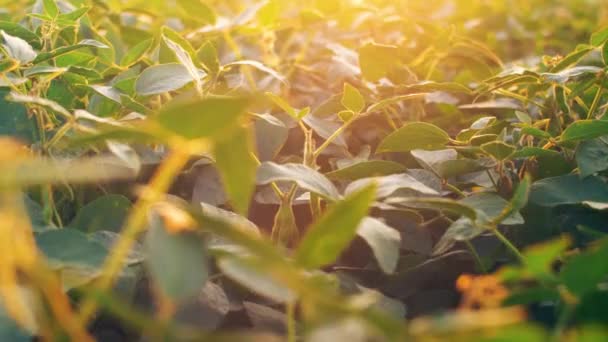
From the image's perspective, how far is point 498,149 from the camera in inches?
27.3

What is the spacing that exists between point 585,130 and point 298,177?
29cm

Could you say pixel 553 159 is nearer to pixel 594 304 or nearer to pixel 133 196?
pixel 594 304

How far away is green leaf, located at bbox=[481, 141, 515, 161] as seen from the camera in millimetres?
688

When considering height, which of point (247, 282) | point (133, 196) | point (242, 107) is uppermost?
point (242, 107)

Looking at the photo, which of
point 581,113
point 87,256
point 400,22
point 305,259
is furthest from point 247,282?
point 400,22

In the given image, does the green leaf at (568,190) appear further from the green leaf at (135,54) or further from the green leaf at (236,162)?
the green leaf at (135,54)

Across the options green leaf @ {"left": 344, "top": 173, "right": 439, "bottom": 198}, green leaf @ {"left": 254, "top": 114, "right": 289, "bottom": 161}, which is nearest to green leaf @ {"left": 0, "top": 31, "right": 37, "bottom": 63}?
green leaf @ {"left": 254, "top": 114, "right": 289, "bottom": 161}

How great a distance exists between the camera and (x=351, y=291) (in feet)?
2.02

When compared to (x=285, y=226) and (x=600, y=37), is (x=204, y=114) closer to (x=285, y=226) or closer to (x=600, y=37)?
(x=285, y=226)

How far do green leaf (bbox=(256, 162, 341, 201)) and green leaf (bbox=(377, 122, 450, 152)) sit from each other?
148mm

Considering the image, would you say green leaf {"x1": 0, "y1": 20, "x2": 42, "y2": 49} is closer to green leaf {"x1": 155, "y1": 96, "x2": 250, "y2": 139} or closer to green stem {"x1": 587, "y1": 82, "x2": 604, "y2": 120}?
green leaf {"x1": 155, "y1": 96, "x2": 250, "y2": 139}

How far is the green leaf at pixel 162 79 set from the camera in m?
0.69

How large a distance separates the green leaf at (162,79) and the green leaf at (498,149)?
0.29m

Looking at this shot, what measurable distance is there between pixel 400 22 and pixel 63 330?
1043 mm
